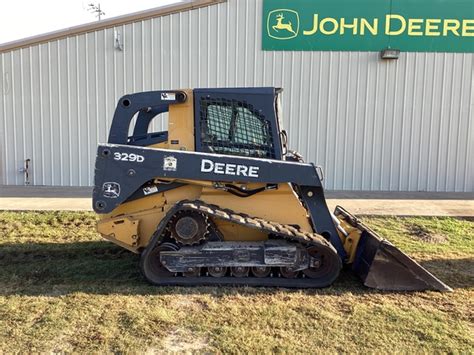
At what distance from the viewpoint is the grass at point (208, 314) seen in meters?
3.46

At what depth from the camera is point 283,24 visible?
1088 cm

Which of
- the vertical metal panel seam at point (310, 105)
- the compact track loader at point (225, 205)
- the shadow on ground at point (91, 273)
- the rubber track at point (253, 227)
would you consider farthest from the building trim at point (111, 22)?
the rubber track at point (253, 227)

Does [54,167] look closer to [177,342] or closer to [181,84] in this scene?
[181,84]

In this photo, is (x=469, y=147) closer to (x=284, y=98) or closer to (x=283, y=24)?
(x=284, y=98)

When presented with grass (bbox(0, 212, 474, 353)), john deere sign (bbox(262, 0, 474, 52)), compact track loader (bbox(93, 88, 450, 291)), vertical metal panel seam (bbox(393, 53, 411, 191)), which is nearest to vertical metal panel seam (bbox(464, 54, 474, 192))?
john deere sign (bbox(262, 0, 474, 52))

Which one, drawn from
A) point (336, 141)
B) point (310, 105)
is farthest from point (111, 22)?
point (336, 141)

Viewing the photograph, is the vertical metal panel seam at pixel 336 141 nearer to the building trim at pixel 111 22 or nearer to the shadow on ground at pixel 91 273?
the building trim at pixel 111 22

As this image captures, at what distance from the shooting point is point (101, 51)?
1104cm

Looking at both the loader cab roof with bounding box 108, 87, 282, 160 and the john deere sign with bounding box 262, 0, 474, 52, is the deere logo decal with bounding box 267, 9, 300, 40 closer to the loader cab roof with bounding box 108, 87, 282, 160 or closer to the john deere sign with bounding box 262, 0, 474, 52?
the john deere sign with bounding box 262, 0, 474, 52

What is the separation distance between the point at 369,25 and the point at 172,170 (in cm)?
816

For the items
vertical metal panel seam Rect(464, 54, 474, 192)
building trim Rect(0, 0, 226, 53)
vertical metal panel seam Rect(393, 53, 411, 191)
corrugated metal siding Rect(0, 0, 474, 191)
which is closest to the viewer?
building trim Rect(0, 0, 226, 53)

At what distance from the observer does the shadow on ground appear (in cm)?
451

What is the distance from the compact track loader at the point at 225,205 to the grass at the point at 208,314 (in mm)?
220

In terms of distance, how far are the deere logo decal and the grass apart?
7068 mm
